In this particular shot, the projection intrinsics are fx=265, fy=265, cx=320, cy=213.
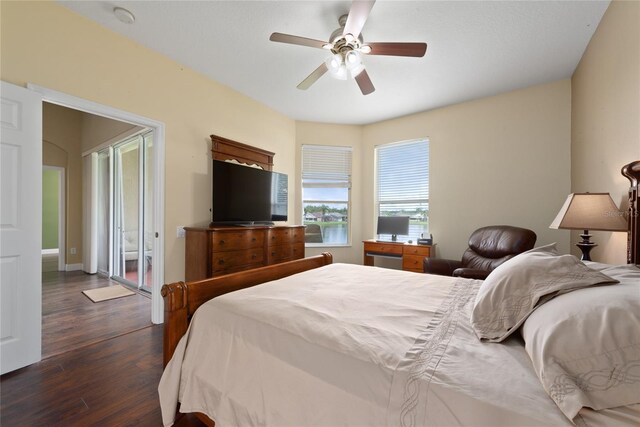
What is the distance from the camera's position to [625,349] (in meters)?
0.64

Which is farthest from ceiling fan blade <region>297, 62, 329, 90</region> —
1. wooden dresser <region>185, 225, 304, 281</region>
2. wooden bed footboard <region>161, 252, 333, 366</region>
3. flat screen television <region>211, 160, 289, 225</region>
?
wooden bed footboard <region>161, 252, 333, 366</region>

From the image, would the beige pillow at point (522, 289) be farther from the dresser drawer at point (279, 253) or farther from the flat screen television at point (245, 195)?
the flat screen television at point (245, 195)

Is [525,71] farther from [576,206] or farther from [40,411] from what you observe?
[40,411]

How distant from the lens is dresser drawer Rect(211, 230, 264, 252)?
273 centimetres

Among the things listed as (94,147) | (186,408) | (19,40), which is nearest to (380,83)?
(19,40)

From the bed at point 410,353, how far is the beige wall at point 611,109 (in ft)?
2.01

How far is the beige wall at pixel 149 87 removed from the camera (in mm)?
1967

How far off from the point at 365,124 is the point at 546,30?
8.77 ft

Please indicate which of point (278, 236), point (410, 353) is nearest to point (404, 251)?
point (278, 236)

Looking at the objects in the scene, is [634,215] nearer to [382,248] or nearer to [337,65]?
[337,65]

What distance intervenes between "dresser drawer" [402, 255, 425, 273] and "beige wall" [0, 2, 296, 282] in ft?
8.84

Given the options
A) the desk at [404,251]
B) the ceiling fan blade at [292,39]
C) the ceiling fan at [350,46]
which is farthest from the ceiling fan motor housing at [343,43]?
the desk at [404,251]

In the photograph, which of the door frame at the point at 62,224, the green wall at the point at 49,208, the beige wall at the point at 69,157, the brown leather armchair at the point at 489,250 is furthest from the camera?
the green wall at the point at 49,208

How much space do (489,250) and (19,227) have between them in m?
4.28
